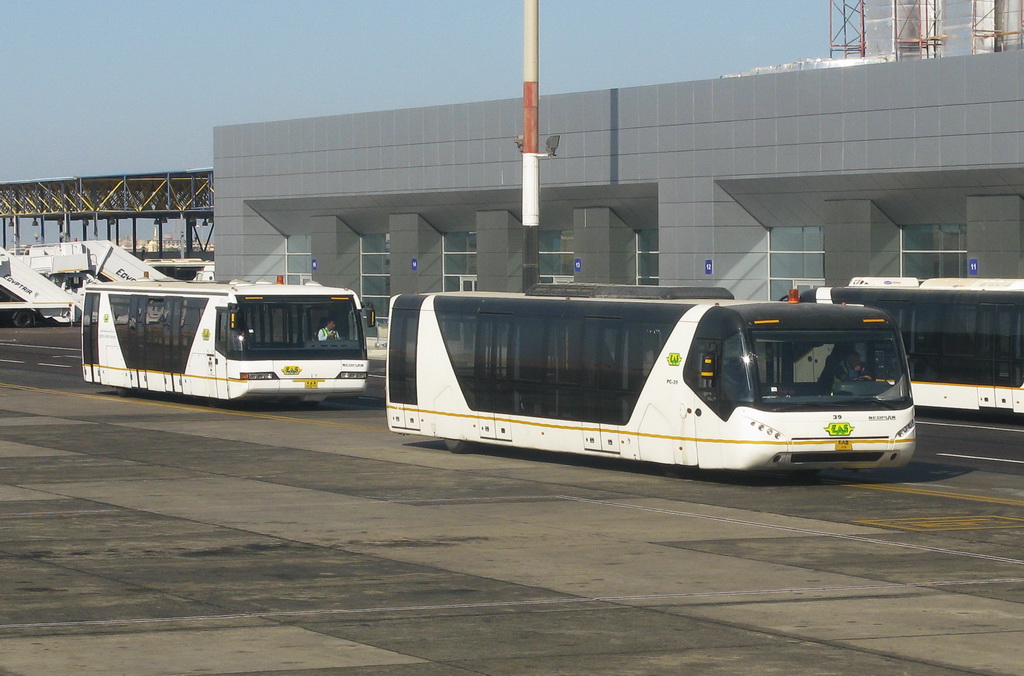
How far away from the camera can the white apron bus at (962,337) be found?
27891 mm

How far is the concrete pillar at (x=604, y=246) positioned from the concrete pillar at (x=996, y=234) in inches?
544

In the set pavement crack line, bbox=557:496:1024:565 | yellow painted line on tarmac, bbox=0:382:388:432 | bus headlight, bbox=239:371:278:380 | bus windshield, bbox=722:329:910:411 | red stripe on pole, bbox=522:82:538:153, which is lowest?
pavement crack line, bbox=557:496:1024:565

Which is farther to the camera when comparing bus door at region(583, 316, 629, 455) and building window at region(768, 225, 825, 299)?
building window at region(768, 225, 825, 299)

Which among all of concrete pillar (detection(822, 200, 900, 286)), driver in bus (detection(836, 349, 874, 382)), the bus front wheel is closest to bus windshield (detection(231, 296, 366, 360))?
driver in bus (detection(836, 349, 874, 382))

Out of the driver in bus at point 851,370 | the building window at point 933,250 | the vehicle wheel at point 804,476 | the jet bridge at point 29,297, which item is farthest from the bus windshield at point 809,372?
the jet bridge at point 29,297

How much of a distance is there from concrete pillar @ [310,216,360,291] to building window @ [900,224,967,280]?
25189 millimetres

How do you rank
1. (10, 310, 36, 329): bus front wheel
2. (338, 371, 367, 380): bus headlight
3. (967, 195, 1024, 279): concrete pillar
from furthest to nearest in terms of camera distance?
1. (10, 310, 36, 329): bus front wheel
2. (967, 195, 1024, 279): concrete pillar
3. (338, 371, 367, 380): bus headlight

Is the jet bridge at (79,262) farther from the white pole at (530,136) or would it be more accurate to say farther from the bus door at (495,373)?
the bus door at (495,373)

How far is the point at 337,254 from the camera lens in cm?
6331

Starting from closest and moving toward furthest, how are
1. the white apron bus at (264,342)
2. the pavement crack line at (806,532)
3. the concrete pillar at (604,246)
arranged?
the pavement crack line at (806,532), the white apron bus at (264,342), the concrete pillar at (604,246)

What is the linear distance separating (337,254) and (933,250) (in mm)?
26712

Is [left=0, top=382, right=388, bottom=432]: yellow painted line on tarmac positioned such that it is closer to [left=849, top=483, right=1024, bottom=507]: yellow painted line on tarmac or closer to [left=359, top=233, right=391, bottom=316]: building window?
[left=849, top=483, right=1024, bottom=507]: yellow painted line on tarmac

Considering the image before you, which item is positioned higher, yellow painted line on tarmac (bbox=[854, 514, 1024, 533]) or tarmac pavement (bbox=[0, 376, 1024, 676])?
tarmac pavement (bbox=[0, 376, 1024, 676])

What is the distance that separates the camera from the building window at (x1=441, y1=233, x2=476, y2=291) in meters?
58.8
